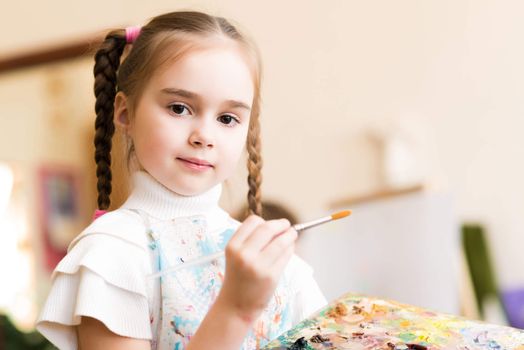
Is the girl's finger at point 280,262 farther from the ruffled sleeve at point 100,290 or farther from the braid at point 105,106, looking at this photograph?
the braid at point 105,106

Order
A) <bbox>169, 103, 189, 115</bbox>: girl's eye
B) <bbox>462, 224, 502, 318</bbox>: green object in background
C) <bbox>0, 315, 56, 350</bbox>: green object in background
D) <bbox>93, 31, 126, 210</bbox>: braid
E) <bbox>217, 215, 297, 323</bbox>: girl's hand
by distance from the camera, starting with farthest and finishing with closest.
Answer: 1. <bbox>462, 224, 502, 318</bbox>: green object in background
2. <bbox>0, 315, 56, 350</bbox>: green object in background
3. <bbox>93, 31, 126, 210</bbox>: braid
4. <bbox>169, 103, 189, 115</bbox>: girl's eye
5. <bbox>217, 215, 297, 323</bbox>: girl's hand

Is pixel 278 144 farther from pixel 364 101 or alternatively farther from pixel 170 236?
pixel 170 236

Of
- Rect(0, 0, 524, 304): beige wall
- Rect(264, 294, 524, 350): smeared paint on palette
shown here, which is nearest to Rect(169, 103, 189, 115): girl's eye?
Rect(264, 294, 524, 350): smeared paint on palette

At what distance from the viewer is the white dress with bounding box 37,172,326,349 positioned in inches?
25.7

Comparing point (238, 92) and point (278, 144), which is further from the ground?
point (238, 92)

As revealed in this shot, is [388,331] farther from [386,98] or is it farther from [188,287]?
[386,98]

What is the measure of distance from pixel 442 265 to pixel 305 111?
907 mm

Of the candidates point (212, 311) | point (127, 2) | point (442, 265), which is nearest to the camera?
point (212, 311)

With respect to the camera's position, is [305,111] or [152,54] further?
[305,111]

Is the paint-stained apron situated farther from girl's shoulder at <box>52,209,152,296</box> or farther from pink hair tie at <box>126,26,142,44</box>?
pink hair tie at <box>126,26,142,44</box>

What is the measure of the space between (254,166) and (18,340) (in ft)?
5.59

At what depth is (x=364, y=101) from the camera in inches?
101

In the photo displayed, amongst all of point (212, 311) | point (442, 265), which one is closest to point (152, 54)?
point (212, 311)

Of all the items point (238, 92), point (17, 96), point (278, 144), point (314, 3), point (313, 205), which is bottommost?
point (313, 205)
